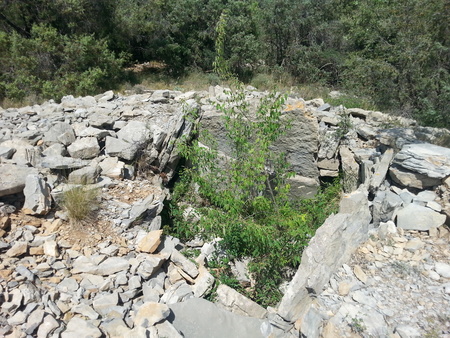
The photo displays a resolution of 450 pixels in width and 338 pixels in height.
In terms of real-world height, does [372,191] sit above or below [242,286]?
above

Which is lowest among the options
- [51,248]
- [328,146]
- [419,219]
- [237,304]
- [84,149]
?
[237,304]

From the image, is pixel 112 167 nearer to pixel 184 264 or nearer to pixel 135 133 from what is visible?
pixel 135 133

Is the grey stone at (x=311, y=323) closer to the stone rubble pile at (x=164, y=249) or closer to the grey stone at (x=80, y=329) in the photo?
the stone rubble pile at (x=164, y=249)

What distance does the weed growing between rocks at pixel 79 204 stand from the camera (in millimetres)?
3355

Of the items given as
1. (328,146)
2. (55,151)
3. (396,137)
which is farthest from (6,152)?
Result: (396,137)

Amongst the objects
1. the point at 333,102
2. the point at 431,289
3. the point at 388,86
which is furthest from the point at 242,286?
the point at 388,86

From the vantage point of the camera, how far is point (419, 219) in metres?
3.21

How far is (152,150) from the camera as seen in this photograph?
4.59 metres

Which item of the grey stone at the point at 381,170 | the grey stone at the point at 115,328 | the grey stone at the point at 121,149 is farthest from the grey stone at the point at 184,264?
the grey stone at the point at 381,170

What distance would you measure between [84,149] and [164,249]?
171 centimetres

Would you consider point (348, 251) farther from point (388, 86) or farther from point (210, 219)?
point (388, 86)

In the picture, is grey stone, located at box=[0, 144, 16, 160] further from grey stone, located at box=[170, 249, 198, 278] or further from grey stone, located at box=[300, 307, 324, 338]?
grey stone, located at box=[300, 307, 324, 338]

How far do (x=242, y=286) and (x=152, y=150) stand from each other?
87.7 inches

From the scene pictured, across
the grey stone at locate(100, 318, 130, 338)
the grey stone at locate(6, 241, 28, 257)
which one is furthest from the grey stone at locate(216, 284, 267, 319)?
the grey stone at locate(6, 241, 28, 257)
